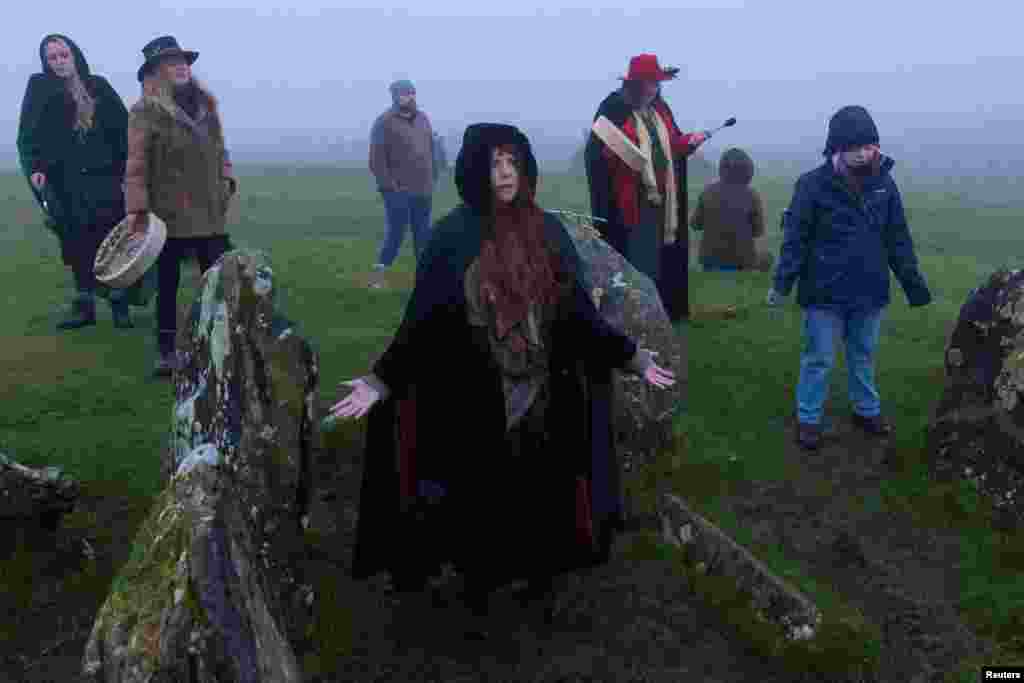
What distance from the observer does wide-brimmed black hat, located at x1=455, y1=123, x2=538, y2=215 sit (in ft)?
13.0

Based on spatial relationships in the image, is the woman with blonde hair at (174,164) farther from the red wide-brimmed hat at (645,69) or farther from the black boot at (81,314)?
the red wide-brimmed hat at (645,69)

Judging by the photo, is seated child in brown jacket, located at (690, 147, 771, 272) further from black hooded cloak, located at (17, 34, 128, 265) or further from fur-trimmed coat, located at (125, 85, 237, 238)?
black hooded cloak, located at (17, 34, 128, 265)

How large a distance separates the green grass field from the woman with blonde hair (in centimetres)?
94

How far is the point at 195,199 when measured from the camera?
675 centimetres

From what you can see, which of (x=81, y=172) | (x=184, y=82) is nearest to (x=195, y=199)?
(x=184, y=82)

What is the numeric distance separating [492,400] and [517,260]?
0.59 metres

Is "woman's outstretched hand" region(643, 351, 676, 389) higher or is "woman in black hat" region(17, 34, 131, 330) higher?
"woman in black hat" region(17, 34, 131, 330)

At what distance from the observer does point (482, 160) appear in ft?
13.1

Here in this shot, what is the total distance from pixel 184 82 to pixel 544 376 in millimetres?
3920

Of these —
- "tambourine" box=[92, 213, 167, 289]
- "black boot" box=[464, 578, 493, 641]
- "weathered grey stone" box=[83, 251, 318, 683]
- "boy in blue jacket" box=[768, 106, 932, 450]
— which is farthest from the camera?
"tambourine" box=[92, 213, 167, 289]

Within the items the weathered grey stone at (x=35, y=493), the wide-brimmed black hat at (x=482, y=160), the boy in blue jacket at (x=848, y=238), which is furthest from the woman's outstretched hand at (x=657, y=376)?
the weathered grey stone at (x=35, y=493)

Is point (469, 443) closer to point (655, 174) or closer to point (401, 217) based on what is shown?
point (655, 174)

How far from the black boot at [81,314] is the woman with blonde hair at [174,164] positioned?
2013mm

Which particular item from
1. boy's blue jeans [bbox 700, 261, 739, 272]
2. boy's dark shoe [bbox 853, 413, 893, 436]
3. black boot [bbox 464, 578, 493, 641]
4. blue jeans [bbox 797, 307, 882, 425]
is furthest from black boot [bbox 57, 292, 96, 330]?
boy's blue jeans [bbox 700, 261, 739, 272]
